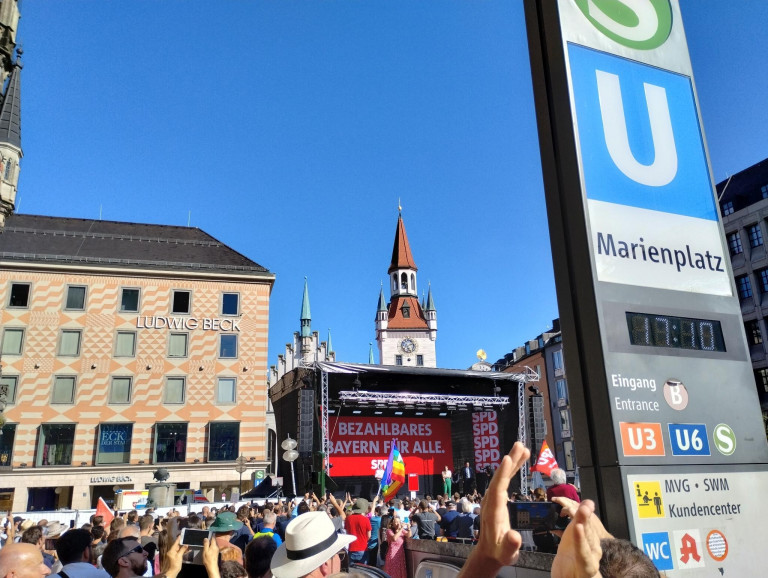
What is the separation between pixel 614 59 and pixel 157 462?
32.1 metres

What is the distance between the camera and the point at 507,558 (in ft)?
5.22

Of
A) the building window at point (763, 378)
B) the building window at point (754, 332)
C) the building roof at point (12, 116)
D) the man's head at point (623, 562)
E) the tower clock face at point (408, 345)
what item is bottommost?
the man's head at point (623, 562)

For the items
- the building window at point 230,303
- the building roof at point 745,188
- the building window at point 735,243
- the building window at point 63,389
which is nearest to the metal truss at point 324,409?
the building window at point 230,303

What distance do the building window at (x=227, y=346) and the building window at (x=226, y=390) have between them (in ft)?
4.48

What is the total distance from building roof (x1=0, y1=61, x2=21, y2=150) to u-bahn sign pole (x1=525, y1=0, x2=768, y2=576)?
35.1 m

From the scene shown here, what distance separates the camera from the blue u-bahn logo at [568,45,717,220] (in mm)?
4996

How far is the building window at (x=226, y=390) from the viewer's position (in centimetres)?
3369

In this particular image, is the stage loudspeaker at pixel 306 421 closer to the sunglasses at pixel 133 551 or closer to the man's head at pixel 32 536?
the man's head at pixel 32 536

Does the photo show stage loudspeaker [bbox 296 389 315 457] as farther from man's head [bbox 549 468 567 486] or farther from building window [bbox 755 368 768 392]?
building window [bbox 755 368 768 392]

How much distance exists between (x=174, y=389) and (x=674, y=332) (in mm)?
32334

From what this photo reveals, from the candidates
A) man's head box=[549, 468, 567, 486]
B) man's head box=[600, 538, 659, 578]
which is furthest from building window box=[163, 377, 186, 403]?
man's head box=[600, 538, 659, 578]

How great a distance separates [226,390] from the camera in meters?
33.9

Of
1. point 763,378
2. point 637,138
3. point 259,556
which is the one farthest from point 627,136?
point 763,378

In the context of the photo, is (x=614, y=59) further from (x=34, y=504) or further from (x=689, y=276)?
(x=34, y=504)
